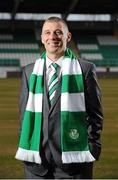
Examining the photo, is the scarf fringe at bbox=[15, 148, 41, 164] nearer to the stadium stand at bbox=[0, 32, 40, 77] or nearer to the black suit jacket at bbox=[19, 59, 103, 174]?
the black suit jacket at bbox=[19, 59, 103, 174]

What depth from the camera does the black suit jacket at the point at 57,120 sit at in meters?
2.74

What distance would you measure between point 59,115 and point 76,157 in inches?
11.1

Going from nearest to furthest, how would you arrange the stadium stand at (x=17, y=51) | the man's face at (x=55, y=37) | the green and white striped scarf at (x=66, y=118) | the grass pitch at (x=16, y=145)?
the green and white striped scarf at (x=66, y=118) → the man's face at (x=55, y=37) → the grass pitch at (x=16, y=145) → the stadium stand at (x=17, y=51)

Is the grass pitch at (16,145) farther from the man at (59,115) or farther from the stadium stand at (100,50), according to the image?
the stadium stand at (100,50)

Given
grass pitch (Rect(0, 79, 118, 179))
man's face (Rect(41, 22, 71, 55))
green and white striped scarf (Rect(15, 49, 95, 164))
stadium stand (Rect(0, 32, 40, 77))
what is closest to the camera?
green and white striped scarf (Rect(15, 49, 95, 164))

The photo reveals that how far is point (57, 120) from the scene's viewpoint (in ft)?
9.00

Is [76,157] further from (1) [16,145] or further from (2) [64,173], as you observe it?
(1) [16,145]

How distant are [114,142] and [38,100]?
576 cm

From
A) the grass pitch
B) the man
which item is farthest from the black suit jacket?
the grass pitch

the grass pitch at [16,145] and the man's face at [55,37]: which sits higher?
the man's face at [55,37]

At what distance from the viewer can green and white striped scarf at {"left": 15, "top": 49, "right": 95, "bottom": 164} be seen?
270cm

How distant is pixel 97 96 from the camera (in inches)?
113

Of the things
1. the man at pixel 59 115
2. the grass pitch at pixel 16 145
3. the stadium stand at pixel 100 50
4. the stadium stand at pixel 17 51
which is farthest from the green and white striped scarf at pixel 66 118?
the stadium stand at pixel 100 50

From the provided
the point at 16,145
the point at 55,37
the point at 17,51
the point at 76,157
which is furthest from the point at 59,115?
the point at 17,51
